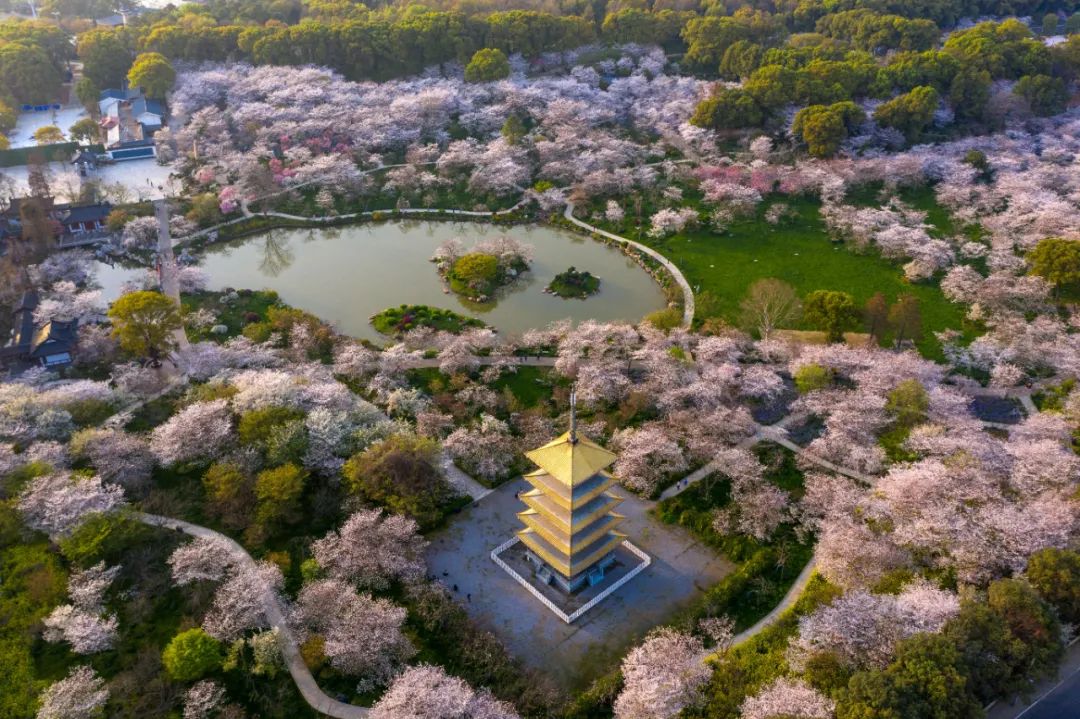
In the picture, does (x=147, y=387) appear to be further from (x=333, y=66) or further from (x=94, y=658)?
(x=333, y=66)

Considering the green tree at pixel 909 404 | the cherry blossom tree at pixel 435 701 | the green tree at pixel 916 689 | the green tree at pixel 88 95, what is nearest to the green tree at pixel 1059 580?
the green tree at pixel 916 689

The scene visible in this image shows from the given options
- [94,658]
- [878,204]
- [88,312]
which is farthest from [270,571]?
[878,204]

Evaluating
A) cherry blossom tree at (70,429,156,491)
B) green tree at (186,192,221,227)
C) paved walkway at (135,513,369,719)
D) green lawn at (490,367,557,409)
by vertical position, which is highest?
green tree at (186,192,221,227)

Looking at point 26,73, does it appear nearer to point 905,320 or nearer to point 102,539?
point 102,539

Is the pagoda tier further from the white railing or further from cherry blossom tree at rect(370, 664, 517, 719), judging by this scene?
cherry blossom tree at rect(370, 664, 517, 719)

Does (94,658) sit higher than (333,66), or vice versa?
(333,66)

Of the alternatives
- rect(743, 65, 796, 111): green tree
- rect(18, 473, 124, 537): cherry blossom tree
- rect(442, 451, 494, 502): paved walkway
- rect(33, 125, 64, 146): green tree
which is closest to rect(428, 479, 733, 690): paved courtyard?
rect(442, 451, 494, 502): paved walkway
